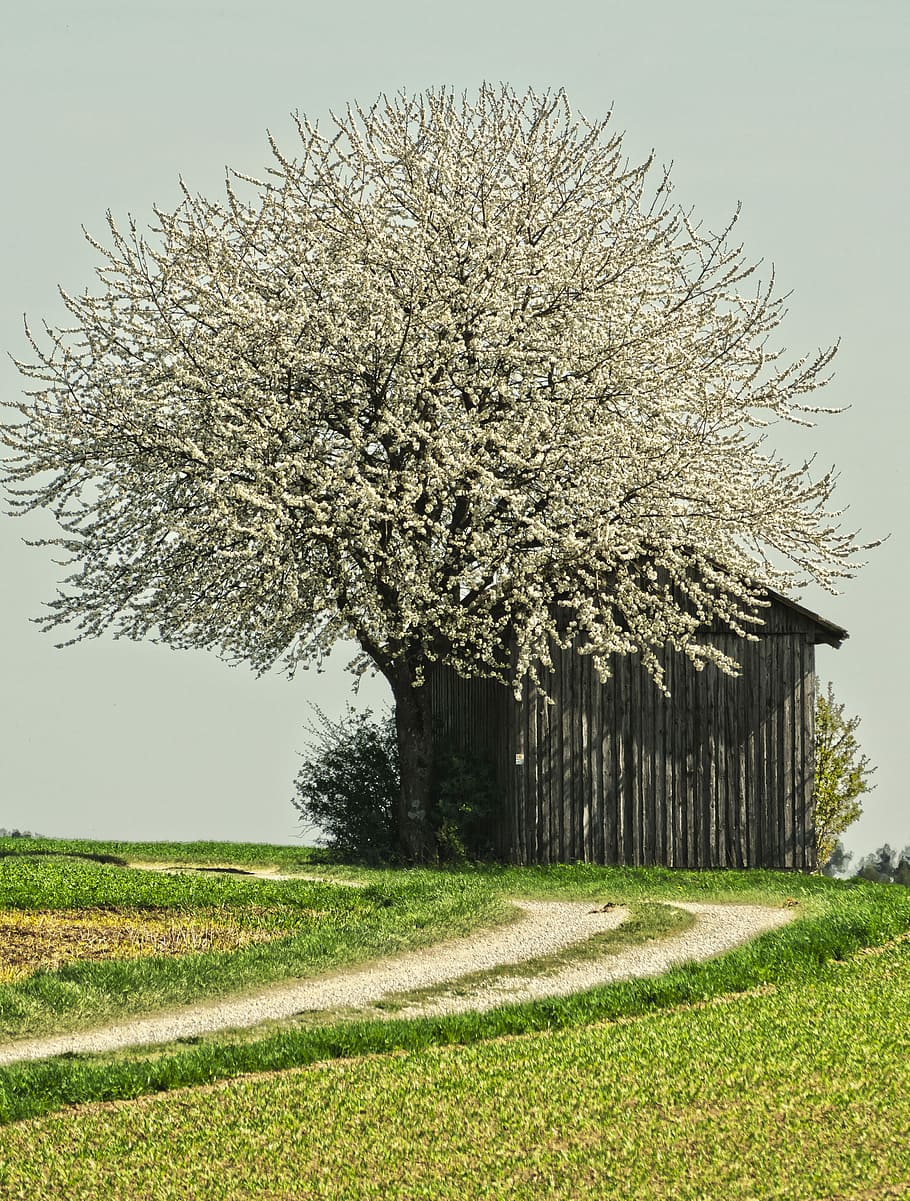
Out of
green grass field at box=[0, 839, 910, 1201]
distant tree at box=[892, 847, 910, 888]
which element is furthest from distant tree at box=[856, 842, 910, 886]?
green grass field at box=[0, 839, 910, 1201]

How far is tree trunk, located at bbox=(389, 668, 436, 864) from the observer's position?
22.8 meters

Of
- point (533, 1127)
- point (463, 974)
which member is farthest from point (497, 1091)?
point (463, 974)

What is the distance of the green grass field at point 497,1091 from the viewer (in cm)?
750

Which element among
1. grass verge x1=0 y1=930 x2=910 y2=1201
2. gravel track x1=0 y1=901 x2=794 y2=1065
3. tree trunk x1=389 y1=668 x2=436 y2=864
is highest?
tree trunk x1=389 y1=668 x2=436 y2=864

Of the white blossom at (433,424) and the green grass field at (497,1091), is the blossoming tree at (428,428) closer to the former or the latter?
the white blossom at (433,424)

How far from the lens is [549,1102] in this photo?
8508mm

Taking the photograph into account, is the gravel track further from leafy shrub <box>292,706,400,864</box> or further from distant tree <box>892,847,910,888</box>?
distant tree <box>892,847,910,888</box>

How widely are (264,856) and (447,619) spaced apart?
7.83m

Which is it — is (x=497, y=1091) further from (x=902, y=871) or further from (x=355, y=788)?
(x=902, y=871)

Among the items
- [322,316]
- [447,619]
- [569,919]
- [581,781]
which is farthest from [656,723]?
[322,316]

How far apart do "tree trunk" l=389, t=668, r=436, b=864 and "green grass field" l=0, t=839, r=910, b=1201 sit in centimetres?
837

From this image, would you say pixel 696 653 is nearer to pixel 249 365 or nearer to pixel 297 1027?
pixel 249 365

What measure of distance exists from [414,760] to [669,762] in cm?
429

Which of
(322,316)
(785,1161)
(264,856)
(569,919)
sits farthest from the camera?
(264,856)
